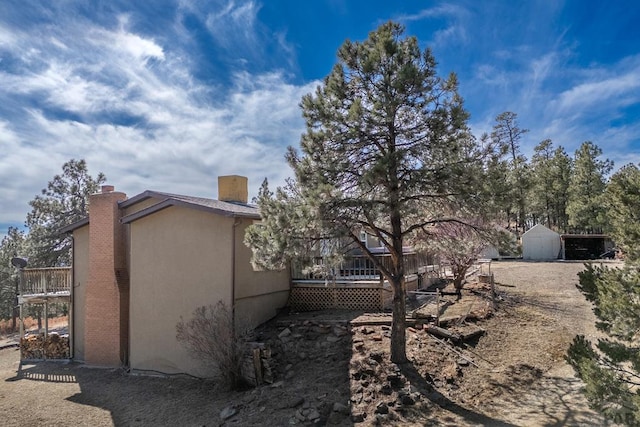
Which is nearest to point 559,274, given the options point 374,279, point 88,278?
point 374,279

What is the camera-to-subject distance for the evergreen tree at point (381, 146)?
822cm

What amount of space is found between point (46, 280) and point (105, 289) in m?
4.42

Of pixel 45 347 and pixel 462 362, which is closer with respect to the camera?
pixel 462 362

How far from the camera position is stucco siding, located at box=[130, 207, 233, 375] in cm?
1180

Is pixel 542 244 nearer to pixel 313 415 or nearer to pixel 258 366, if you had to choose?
pixel 258 366

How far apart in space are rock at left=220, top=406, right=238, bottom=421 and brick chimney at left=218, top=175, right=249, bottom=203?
894 centimetres

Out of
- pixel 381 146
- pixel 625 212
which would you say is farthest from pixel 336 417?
pixel 625 212

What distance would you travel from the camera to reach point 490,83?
41.1 ft

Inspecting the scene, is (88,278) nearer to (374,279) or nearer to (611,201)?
(374,279)

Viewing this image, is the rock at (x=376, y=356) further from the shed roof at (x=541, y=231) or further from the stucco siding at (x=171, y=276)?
the shed roof at (x=541, y=231)

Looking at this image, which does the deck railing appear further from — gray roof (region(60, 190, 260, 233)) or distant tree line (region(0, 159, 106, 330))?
distant tree line (region(0, 159, 106, 330))

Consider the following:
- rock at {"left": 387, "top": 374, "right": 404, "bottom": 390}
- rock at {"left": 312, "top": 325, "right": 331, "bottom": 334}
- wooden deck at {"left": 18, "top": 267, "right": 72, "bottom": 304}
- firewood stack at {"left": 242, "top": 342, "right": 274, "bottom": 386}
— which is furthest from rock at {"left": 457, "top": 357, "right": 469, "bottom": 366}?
wooden deck at {"left": 18, "top": 267, "right": 72, "bottom": 304}

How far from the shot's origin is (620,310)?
15.2 feet

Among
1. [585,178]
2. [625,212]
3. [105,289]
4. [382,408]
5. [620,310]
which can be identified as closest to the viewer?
[620,310]
